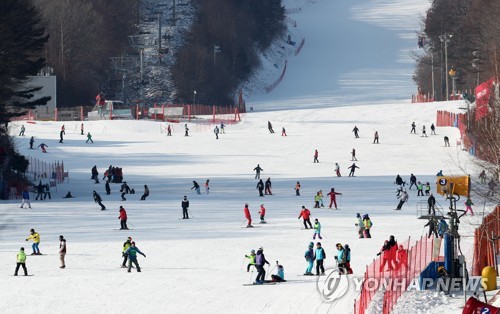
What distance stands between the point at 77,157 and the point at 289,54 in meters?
63.0

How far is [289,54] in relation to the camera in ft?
420

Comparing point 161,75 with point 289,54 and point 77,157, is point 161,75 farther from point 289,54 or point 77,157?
point 77,157

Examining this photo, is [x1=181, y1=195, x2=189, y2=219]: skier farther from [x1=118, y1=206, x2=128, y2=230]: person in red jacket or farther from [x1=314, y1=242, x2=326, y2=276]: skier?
[x1=314, y1=242, x2=326, y2=276]: skier

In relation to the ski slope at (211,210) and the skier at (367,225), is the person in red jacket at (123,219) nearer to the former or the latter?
the ski slope at (211,210)

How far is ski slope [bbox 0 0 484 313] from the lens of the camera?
29234mm

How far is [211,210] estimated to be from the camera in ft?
152

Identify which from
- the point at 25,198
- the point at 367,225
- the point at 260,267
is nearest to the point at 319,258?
the point at 260,267

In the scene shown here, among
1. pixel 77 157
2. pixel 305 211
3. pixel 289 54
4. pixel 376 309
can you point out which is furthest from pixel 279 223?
pixel 289 54

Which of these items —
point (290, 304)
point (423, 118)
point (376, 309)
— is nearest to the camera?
point (376, 309)

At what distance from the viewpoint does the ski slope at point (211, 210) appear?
29.2 meters

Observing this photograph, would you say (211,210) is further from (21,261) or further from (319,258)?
(319,258)

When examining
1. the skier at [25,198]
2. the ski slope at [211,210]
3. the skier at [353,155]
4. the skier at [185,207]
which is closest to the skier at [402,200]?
the ski slope at [211,210]

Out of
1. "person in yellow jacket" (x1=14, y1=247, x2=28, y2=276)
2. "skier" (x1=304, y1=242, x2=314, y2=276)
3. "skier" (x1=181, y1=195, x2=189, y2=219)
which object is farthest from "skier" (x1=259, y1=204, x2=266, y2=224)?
"person in yellow jacket" (x1=14, y1=247, x2=28, y2=276)

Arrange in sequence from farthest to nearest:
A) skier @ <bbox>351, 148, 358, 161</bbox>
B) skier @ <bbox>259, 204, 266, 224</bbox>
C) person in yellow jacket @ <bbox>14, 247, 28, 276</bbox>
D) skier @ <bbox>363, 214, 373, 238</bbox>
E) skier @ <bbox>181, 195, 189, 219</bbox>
→ skier @ <bbox>351, 148, 358, 161</bbox> < skier @ <bbox>181, 195, 189, 219</bbox> < skier @ <bbox>259, 204, 266, 224</bbox> < skier @ <bbox>363, 214, 373, 238</bbox> < person in yellow jacket @ <bbox>14, 247, 28, 276</bbox>
